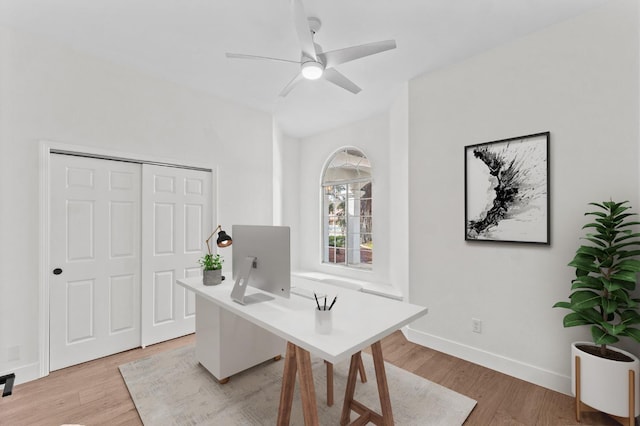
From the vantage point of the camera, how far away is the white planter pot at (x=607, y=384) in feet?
5.62

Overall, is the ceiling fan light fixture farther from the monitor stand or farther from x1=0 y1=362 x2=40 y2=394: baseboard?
x1=0 y1=362 x2=40 y2=394: baseboard

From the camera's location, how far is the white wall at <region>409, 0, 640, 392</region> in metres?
2.02

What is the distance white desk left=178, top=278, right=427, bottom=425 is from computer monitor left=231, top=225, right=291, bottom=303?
4.4 inches

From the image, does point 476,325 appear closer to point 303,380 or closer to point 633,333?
point 633,333

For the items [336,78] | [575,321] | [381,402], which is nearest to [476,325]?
[575,321]

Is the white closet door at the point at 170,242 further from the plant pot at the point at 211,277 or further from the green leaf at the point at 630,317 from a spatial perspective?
the green leaf at the point at 630,317

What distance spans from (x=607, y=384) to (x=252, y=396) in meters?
2.27

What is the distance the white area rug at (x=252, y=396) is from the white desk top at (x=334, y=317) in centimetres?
74

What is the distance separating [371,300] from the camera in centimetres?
185

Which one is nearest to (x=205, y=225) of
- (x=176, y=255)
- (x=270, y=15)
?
(x=176, y=255)

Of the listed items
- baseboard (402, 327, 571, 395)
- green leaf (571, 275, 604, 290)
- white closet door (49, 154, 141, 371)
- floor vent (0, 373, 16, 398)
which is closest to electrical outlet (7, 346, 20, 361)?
white closet door (49, 154, 141, 371)

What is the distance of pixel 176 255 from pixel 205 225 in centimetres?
46

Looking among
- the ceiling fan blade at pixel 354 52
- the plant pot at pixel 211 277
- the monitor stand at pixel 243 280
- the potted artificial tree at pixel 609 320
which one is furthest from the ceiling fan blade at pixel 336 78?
the potted artificial tree at pixel 609 320

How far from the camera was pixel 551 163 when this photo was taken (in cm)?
225
